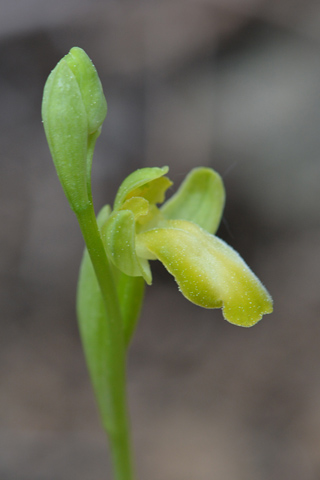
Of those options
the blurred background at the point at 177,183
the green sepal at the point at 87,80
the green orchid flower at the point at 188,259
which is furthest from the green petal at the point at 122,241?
the blurred background at the point at 177,183

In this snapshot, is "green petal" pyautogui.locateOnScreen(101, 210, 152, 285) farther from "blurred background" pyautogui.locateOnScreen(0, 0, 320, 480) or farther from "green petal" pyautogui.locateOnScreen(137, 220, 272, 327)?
"blurred background" pyautogui.locateOnScreen(0, 0, 320, 480)

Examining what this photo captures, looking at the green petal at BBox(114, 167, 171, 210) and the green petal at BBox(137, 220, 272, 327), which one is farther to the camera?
the green petal at BBox(114, 167, 171, 210)

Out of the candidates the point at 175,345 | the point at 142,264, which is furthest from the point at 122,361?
the point at 175,345

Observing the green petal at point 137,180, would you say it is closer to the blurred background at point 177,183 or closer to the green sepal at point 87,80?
the green sepal at point 87,80

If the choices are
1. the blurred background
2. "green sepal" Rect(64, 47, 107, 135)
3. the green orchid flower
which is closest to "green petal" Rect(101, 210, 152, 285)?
the green orchid flower

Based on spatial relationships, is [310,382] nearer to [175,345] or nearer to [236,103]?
[175,345]

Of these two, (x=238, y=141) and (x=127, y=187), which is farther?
(x=238, y=141)
